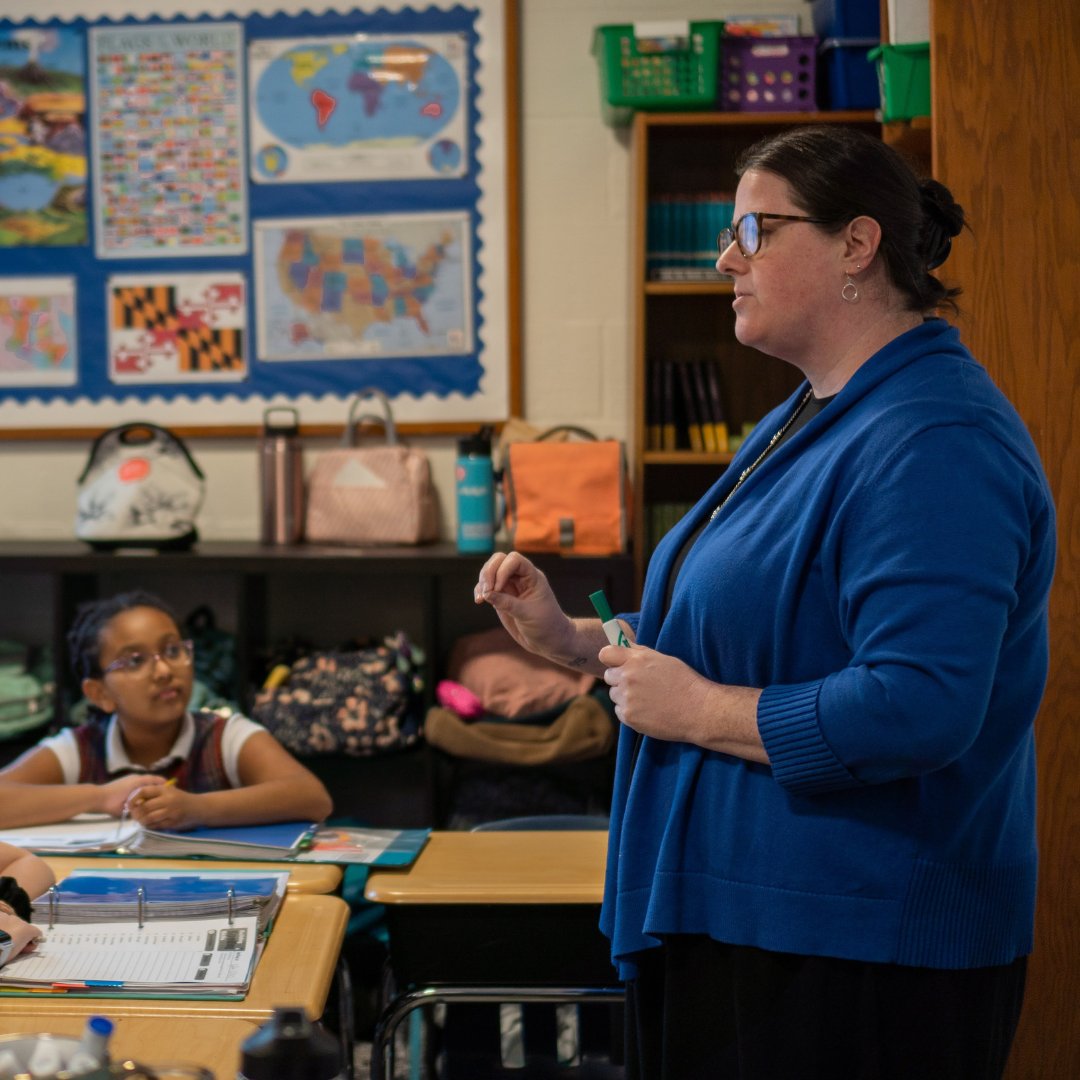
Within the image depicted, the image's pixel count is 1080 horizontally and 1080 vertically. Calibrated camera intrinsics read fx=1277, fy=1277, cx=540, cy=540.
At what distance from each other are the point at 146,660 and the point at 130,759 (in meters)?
0.21

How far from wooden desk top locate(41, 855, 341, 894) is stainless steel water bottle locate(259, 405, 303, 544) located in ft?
5.55

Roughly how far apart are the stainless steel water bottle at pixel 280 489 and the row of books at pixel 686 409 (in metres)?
1.03

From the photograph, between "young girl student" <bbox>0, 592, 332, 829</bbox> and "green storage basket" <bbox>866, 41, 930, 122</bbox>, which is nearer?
"young girl student" <bbox>0, 592, 332, 829</bbox>

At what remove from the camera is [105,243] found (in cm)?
382

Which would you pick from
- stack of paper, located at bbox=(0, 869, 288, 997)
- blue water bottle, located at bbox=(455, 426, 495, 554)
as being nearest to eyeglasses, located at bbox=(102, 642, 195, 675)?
stack of paper, located at bbox=(0, 869, 288, 997)

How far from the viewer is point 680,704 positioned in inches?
52.1

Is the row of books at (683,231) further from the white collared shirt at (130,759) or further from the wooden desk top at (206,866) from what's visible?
the wooden desk top at (206,866)

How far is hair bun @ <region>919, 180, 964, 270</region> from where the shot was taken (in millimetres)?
1363

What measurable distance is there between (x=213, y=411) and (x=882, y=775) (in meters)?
2.97

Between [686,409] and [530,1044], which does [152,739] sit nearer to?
[530,1044]

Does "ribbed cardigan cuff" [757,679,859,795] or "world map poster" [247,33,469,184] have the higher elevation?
"world map poster" [247,33,469,184]

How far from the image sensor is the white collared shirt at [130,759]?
8.27 feet

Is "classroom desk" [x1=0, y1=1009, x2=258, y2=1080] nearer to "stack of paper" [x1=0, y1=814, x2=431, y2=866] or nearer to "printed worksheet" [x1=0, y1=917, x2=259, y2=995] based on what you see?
"printed worksheet" [x1=0, y1=917, x2=259, y2=995]

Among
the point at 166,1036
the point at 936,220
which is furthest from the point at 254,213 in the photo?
the point at 166,1036
